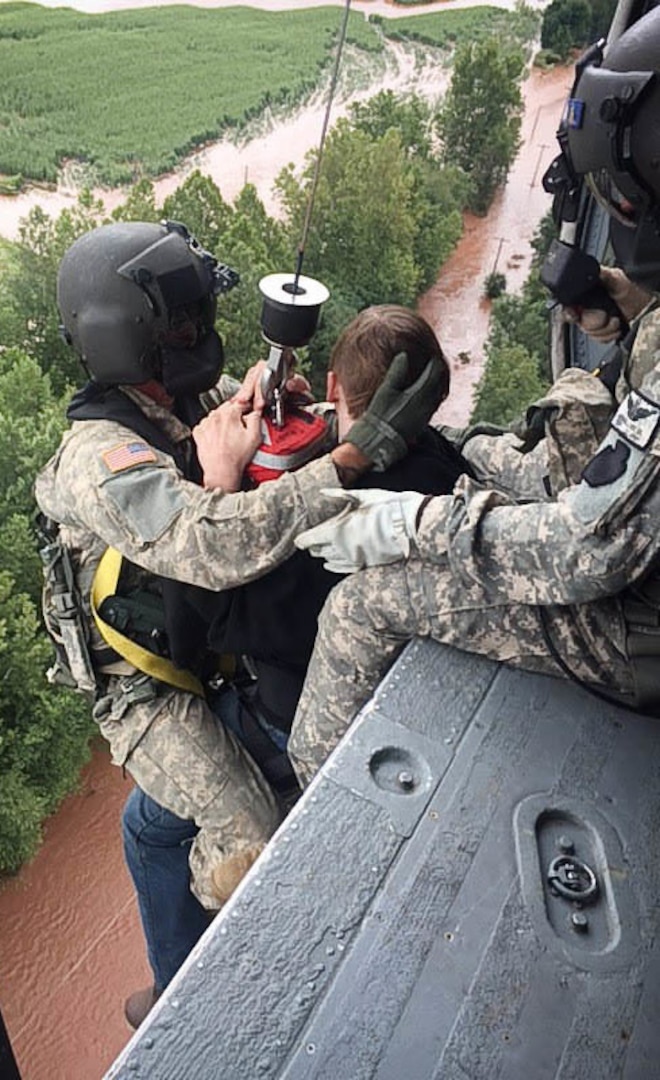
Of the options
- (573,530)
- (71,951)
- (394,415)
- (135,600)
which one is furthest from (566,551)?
(71,951)

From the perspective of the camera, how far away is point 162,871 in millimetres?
3469

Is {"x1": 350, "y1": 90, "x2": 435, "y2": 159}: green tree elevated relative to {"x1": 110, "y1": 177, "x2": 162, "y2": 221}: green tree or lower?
lower

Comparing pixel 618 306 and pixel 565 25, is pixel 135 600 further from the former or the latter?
pixel 565 25

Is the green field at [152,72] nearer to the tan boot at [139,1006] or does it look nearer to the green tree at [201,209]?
the green tree at [201,209]

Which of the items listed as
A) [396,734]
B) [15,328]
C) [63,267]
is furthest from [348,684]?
[15,328]

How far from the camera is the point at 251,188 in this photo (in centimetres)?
1491

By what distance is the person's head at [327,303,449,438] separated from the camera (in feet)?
8.66

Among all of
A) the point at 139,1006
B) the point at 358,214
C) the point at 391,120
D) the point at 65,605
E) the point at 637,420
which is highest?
the point at 637,420

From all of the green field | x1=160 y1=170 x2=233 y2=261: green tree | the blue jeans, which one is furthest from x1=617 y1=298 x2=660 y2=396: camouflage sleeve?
the green field

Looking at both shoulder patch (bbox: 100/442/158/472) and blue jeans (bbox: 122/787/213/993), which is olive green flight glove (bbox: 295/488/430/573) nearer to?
shoulder patch (bbox: 100/442/158/472)

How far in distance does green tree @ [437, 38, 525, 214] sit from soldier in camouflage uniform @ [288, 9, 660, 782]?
20492mm

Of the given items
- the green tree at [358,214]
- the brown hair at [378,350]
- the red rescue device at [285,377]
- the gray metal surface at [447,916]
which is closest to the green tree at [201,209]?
the green tree at [358,214]

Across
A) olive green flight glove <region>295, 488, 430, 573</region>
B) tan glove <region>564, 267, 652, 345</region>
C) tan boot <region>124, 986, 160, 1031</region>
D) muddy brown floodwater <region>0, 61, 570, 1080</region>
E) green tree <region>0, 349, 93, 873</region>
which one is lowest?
muddy brown floodwater <region>0, 61, 570, 1080</region>

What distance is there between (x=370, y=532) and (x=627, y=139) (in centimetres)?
105
